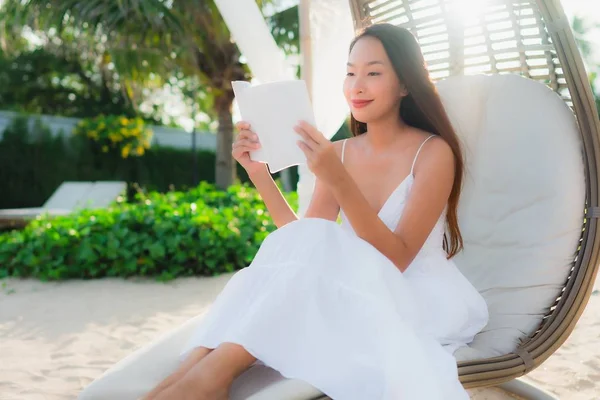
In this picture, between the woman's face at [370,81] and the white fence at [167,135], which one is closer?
the woman's face at [370,81]

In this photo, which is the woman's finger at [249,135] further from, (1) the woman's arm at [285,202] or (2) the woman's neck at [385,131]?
(2) the woman's neck at [385,131]

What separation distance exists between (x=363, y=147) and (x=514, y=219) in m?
0.60

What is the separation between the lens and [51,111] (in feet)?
65.0

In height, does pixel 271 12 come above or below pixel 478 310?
above

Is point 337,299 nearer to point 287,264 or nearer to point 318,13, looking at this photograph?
point 287,264

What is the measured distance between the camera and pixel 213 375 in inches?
50.6

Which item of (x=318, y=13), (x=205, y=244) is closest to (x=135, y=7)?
(x=205, y=244)

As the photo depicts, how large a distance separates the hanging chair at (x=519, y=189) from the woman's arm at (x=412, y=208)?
0.34m

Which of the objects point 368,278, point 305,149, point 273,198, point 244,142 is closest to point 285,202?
point 273,198

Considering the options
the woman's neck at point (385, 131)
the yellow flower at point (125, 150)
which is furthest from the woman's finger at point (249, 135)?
the yellow flower at point (125, 150)

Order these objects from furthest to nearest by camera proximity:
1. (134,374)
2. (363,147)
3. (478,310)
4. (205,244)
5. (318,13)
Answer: (205,244), (318,13), (363,147), (478,310), (134,374)

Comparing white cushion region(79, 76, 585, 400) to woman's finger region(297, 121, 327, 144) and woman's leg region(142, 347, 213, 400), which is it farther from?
woman's finger region(297, 121, 327, 144)

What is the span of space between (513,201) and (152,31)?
7873 millimetres

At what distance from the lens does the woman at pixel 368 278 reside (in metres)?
1.32
